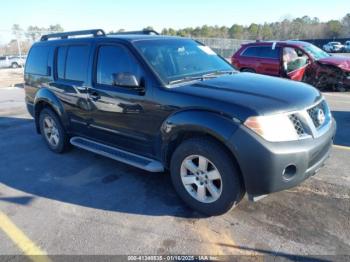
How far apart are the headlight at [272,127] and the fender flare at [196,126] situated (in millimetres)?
152

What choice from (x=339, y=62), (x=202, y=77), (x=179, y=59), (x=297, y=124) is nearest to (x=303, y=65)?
(x=339, y=62)

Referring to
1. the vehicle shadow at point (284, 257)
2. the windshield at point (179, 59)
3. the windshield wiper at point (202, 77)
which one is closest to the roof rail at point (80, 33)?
the windshield at point (179, 59)

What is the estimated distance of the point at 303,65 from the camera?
1120 centimetres

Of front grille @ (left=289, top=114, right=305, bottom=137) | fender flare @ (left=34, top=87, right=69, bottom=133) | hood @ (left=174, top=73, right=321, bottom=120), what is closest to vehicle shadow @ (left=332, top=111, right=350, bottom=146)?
hood @ (left=174, top=73, right=321, bottom=120)

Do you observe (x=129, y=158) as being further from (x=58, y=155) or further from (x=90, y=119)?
(x=58, y=155)

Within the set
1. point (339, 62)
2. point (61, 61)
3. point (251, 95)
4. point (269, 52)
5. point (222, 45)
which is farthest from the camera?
point (222, 45)

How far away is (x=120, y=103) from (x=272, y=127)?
1997mm

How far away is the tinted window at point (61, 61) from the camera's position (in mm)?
5262

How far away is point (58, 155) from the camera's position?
→ 569 cm

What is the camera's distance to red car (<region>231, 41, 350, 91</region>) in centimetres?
1090

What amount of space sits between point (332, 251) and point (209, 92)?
6.07ft

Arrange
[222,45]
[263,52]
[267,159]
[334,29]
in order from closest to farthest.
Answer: [267,159] → [263,52] → [222,45] → [334,29]

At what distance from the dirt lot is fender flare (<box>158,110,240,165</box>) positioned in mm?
750

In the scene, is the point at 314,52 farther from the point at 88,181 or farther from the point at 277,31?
the point at 277,31
